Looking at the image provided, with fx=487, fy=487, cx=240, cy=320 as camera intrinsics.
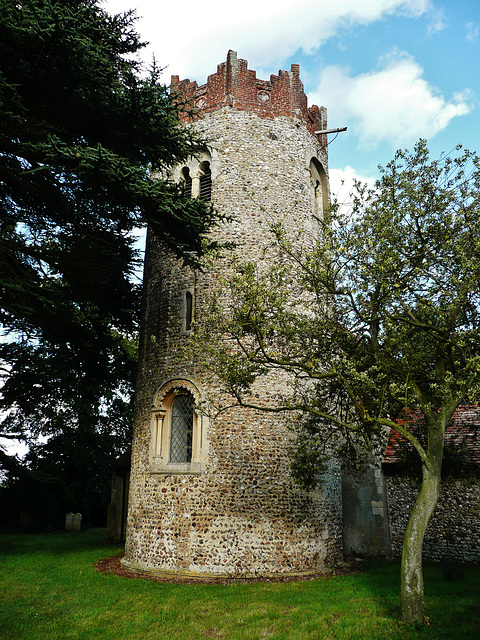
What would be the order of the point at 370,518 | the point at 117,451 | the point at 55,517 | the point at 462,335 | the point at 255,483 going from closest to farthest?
the point at 462,335
the point at 255,483
the point at 370,518
the point at 117,451
the point at 55,517

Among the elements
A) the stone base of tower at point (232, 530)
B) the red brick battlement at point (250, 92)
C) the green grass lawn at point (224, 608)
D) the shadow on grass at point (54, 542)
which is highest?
the red brick battlement at point (250, 92)

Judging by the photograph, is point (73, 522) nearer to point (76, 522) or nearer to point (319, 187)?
point (76, 522)

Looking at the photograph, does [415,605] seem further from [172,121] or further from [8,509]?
[8,509]

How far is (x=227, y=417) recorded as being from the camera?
37.5 feet

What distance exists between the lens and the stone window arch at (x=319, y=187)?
15.1 m

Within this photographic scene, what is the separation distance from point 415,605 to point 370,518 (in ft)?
23.4

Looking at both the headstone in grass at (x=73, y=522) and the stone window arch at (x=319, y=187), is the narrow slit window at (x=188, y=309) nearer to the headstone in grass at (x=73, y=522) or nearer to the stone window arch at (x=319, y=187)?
the stone window arch at (x=319, y=187)

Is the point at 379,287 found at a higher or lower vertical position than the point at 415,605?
higher

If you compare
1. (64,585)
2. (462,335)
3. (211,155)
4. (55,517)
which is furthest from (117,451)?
(462,335)

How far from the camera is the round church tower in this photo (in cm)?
1077

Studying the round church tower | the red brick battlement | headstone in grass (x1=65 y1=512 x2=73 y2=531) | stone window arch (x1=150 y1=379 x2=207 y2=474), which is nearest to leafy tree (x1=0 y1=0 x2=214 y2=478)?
the round church tower

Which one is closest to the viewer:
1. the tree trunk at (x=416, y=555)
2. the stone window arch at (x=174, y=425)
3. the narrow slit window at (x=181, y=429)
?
the tree trunk at (x=416, y=555)

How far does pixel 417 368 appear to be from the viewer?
8.04 m

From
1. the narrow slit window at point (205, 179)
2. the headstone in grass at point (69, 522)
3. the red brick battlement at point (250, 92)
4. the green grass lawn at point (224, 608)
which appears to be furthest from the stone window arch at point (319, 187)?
the headstone in grass at point (69, 522)
